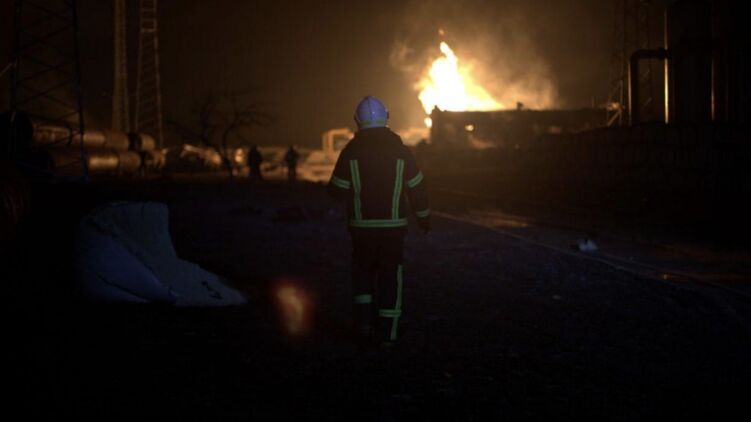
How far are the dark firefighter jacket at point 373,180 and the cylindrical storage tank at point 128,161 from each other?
32.5 m

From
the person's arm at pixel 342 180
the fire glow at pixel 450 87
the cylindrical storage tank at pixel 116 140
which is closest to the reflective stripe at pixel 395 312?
the person's arm at pixel 342 180

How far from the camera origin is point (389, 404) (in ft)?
13.6

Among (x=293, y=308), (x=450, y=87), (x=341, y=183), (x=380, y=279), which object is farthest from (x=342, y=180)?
(x=450, y=87)

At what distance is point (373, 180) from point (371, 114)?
0.50 metres

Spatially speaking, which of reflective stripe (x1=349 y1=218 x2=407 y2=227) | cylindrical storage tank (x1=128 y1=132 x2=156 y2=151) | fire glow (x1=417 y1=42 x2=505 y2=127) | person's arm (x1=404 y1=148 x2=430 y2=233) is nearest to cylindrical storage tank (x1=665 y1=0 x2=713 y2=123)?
person's arm (x1=404 y1=148 x2=430 y2=233)

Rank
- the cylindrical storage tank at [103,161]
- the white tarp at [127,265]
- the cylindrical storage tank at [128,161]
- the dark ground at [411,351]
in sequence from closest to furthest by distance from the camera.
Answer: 1. the dark ground at [411,351]
2. the white tarp at [127,265]
3. the cylindrical storage tank at [103,161]
4. the cylindrical storage tank at [128,161]

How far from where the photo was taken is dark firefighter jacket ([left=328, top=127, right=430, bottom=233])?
5527 millimetres

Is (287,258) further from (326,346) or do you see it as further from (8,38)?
(8,38)

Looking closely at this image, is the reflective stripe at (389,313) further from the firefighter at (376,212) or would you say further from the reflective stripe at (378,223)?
the reflective stripe at (378,223)

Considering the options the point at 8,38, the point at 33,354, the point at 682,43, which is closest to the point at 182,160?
the point at 8,38

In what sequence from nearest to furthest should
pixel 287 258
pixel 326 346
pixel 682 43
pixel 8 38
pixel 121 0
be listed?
pixel 326 346 < pixel 287 258 < pixel 682 43 < pixel 121 0 < pixel 8 38

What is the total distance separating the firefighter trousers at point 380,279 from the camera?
216 inches

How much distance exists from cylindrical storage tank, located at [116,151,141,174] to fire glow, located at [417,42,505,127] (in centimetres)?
3534

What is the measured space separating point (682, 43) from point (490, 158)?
24272mm
